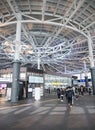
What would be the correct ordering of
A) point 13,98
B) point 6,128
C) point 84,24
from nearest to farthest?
1. point 6,128
2. point 13,98
3. point 84,24

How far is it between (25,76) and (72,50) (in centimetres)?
2332

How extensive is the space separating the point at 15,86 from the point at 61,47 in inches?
1068

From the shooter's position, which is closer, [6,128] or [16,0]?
[6,128]

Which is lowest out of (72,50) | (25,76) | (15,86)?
(15,86)

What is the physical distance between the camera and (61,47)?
4350cm

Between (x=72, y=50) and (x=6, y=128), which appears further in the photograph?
(x=72, y=50)

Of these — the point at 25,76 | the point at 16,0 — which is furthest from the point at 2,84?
the point at 16,0

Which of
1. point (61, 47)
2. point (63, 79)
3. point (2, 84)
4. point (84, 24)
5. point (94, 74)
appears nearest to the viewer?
point (94, 74)

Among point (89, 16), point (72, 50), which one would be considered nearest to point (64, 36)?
point (72, 50)

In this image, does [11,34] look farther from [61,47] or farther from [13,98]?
[13,98]

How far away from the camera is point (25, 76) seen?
90.4 feet

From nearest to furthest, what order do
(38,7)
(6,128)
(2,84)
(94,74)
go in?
(6,128), (38,7), (94,74), (2,84)

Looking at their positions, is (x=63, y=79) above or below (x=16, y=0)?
below

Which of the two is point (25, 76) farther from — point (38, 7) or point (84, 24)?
point (84, 24)
